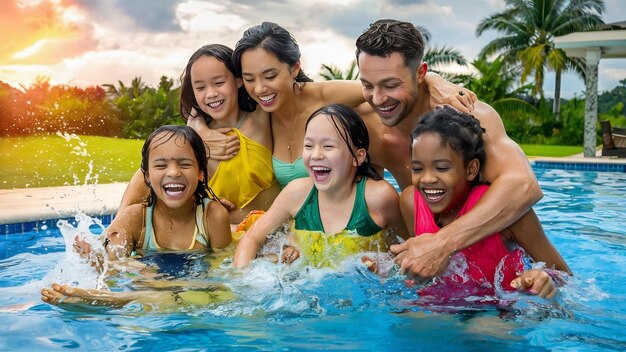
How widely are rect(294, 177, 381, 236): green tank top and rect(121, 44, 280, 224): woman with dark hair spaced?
108 cm

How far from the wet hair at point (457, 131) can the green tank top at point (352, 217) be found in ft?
2.10

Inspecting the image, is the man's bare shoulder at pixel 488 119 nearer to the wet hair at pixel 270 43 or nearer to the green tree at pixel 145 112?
the wet hair at pixel 270 43

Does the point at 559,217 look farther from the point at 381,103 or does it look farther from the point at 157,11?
the point at 157,11

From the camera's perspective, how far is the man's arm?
3.54m

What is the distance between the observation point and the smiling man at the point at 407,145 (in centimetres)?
359

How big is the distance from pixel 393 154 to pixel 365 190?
27.3 inches

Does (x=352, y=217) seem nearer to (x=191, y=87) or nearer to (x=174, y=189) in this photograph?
(x=174, y=189)

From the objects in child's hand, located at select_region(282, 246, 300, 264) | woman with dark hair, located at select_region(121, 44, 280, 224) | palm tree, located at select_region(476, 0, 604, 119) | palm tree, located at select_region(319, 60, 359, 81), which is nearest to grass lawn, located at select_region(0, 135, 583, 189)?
palm tree, located at select_region(319, 60, 359, 81)

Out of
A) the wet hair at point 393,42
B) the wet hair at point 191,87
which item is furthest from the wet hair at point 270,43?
the wet hair at point 393,42

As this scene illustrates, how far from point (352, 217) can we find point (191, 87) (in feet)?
6.01

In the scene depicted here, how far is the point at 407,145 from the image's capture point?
475 cm

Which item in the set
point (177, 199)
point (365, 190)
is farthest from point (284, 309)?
point (177, 199)

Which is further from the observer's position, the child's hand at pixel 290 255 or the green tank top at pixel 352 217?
the green tank top at pixel 352 217

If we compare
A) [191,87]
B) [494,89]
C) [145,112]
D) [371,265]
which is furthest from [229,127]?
[494,89]
